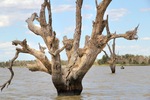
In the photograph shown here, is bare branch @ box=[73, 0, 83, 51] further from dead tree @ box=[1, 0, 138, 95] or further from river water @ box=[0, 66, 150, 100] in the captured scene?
river water @ box=[0, 66, 150, 100]

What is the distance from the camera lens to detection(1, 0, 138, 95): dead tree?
55.8ft

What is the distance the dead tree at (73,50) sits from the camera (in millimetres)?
17016

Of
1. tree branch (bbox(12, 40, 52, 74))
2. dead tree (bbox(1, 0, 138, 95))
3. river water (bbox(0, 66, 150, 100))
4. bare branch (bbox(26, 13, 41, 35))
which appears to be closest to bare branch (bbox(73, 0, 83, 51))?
dead tree (bbox(1, 0, 138, 95))

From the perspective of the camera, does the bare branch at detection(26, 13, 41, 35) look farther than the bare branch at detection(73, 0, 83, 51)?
Yes

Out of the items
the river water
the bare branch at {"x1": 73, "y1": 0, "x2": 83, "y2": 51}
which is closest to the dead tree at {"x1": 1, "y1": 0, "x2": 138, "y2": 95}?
the bare branch at {"x1": 73, "y1": 0, "x2": 83, "y2": 51}

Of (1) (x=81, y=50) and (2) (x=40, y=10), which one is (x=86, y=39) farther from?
(2) (x=40, y=10)

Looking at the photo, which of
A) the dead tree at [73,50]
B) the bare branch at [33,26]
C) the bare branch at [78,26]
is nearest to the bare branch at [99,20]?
the dead tree at [73,50]

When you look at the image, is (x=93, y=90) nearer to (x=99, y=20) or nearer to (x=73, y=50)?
(x=73, y=50)

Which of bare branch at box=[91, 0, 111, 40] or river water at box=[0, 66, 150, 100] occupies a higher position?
bare branch at box=[91, 0, 111, 40]

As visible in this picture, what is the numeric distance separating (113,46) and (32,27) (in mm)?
27660

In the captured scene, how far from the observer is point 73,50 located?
1847 centimetres

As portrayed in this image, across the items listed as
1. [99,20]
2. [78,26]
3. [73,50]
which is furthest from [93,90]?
[99,20]

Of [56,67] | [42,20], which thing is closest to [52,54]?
[56,67]

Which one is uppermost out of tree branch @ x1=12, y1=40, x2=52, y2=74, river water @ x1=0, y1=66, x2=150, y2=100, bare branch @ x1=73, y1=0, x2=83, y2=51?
bare branch @ x1=73, y1=0, x2=83, y2=51
